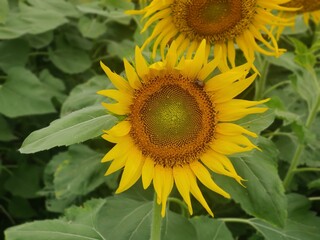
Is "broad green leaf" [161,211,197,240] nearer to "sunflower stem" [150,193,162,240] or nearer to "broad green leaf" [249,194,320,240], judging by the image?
"sunflower stem" [150,193,162,240]

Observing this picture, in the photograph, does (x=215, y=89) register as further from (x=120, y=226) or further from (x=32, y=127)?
(x=32, y=127)

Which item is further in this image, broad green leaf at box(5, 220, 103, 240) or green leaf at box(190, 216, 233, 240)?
green leaf at box(190, 216, 233, 240)

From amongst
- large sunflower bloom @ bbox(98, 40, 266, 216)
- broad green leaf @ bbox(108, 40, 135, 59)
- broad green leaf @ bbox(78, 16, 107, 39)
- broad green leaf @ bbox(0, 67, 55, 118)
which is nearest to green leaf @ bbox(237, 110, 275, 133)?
large sunflower bloom @ bbox(98, 40, 266, 216)

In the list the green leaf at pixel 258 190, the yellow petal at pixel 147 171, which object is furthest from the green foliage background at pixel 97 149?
the yellow petal at pixel 147 171

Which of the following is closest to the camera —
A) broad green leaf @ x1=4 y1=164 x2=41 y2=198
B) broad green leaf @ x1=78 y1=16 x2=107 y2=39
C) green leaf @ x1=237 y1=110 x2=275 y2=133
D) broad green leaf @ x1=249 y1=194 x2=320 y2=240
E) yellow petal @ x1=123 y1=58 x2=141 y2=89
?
yellow petal @ x1=123 y1=58 x2=141 y2=89

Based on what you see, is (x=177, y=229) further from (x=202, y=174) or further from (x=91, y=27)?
(x=91, y=27)

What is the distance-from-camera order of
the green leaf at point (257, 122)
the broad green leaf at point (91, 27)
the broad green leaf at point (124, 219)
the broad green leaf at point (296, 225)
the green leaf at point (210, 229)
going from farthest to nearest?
the broad green leaf at point (91, 27)
the broad green leaf at point (296, 225)
the green leaf at point (210, 229)
the broad green leaf at point (124, 219)
the green leaf at point (257, 122)

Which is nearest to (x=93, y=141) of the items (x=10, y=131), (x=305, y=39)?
(x=10, y=131)

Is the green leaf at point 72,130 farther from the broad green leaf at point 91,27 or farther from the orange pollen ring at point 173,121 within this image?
the broad green leaf at point 91,27
